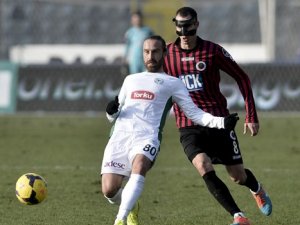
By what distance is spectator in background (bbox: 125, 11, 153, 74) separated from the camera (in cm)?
1905

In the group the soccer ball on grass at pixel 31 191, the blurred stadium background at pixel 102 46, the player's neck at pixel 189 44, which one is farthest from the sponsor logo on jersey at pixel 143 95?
the blurred stadium background at pixel 102 46

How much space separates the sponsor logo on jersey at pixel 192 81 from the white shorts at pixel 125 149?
3.37 ft

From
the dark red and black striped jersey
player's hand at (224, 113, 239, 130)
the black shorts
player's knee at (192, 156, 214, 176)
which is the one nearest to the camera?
player's hand at (224, 113, 239, 130)

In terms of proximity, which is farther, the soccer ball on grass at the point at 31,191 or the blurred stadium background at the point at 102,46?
the blurred stadium background at the point at 102,46

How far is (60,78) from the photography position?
69.1 ft

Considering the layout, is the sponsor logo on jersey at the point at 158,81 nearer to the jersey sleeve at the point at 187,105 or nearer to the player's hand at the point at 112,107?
the jersey sleeve at the point at 187,105

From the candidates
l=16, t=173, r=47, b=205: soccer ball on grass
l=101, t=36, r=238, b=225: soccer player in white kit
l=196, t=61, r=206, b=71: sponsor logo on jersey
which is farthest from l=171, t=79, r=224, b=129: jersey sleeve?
l=16, t=173, r=47, b=205: soccer ball on grass

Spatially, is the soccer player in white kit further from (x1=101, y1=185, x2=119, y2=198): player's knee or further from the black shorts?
the black shorts

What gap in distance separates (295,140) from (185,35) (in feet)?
27.7

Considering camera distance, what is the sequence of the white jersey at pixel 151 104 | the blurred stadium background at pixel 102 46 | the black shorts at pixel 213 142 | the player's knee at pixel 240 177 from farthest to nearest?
the blurred stadium background at pixel 102 46, the player's knee at pixel 240 177, the black shorts at pixel 213 142, the white jersey at pixel 151 104

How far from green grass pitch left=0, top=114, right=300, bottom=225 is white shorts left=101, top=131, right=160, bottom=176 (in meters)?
0.95

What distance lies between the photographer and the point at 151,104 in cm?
735

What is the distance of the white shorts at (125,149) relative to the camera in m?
7.22

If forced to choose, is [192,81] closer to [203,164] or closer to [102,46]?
[203,164]
